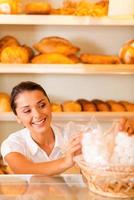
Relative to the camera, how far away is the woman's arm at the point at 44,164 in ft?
3.57

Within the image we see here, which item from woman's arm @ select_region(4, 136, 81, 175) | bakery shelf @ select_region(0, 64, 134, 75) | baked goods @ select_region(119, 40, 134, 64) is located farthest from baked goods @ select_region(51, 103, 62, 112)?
woman's arm @ select_region(4, 136, 81, 175)

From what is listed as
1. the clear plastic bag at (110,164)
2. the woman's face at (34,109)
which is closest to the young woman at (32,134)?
the woman's face at (34,109)

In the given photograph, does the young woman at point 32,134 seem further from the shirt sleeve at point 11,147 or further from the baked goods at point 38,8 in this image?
the baked goods at point 38,8

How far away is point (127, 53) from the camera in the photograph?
2221 mm

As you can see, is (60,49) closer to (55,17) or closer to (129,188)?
(55,17)

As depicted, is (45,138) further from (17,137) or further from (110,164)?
(110,164)

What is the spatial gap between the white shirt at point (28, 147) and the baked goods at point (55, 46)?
0.66 metres

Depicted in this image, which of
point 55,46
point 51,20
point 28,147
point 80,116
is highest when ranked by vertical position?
point 51,20

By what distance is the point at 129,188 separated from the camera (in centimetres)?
92

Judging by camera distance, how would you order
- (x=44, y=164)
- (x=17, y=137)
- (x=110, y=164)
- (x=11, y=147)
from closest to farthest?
(x=110, y=164) → (x=44, y=164) → (x=11, y=147) → (x=17, y=137)

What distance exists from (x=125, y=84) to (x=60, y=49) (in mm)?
503

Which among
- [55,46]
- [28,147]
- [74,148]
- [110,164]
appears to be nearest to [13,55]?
[55,46]

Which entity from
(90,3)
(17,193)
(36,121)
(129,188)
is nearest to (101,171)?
(129,188)

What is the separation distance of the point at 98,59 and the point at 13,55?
454mm
